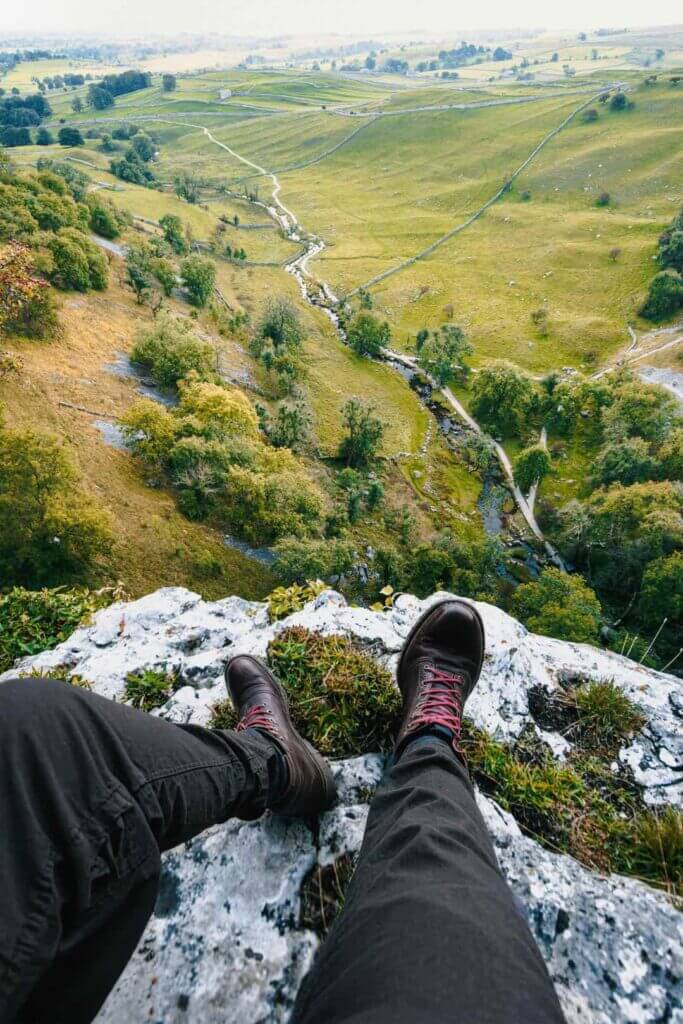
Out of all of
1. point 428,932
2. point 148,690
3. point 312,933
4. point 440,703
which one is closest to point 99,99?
point 148,690

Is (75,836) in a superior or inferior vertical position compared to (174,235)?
inferior

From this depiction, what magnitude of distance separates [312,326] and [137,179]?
75.1m

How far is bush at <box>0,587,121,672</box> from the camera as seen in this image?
29.0 feet

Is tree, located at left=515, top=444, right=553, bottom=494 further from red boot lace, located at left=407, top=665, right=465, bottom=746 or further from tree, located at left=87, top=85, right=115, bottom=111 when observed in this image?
tree, located at left=87, top=85, right=115, bottom=111

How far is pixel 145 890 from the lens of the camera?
3.09 m

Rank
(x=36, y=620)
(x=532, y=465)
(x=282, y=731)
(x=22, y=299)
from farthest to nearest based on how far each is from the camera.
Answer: (x=532, y=465) → (x=22, y=299) → (x=36, y=620) → (x=282, y=731)

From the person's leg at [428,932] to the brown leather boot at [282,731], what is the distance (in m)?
0.72

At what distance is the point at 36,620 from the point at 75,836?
816 centimetres

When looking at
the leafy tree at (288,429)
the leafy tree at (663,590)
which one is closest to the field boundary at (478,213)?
the leafy tree at (288,429)

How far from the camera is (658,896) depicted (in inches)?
162

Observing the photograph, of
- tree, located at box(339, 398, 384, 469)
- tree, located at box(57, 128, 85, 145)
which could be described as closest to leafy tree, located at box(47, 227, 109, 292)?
tree, located at box(339, 398, 384, 469)

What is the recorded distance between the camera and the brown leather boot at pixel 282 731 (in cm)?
453

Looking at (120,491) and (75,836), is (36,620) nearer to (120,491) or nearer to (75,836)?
(75,836)

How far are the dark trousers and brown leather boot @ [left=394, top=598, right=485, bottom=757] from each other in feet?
5.64
